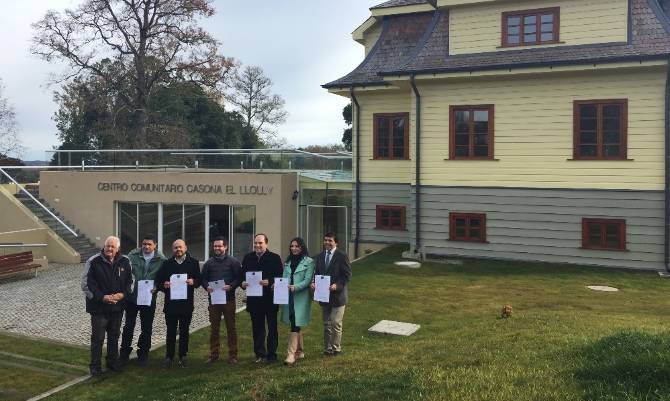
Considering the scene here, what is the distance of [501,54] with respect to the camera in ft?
52.3

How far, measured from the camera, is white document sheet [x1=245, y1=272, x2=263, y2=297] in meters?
7.50

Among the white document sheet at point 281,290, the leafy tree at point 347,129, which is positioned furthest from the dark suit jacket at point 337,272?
the leafy tree at point 347,129

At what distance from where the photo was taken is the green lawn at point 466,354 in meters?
5.09

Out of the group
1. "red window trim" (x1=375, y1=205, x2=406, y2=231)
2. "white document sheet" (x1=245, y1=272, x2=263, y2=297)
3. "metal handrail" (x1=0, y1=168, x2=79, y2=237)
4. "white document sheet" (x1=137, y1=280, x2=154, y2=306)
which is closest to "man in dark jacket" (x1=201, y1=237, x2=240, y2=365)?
"white document sheet" (x1=245, y1=272, x2=263, y2=297)

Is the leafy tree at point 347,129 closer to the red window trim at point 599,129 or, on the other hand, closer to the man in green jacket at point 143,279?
the red window trim at point 599,129

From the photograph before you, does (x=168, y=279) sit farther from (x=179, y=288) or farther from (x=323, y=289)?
(x=323, y=289)

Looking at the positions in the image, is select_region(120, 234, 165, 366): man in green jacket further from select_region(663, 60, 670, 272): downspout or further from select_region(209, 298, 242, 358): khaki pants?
select_region(663, 60, 670, 272): downspout

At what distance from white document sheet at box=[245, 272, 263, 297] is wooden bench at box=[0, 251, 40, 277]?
1291 cm

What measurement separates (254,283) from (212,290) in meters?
0.64

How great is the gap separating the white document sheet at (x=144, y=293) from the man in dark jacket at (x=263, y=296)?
1.35 meters

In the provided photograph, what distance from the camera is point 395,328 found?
9.62 m

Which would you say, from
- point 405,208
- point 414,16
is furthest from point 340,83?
point 405,208

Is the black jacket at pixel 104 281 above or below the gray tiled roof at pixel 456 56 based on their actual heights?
below

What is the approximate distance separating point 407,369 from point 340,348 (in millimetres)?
1923
